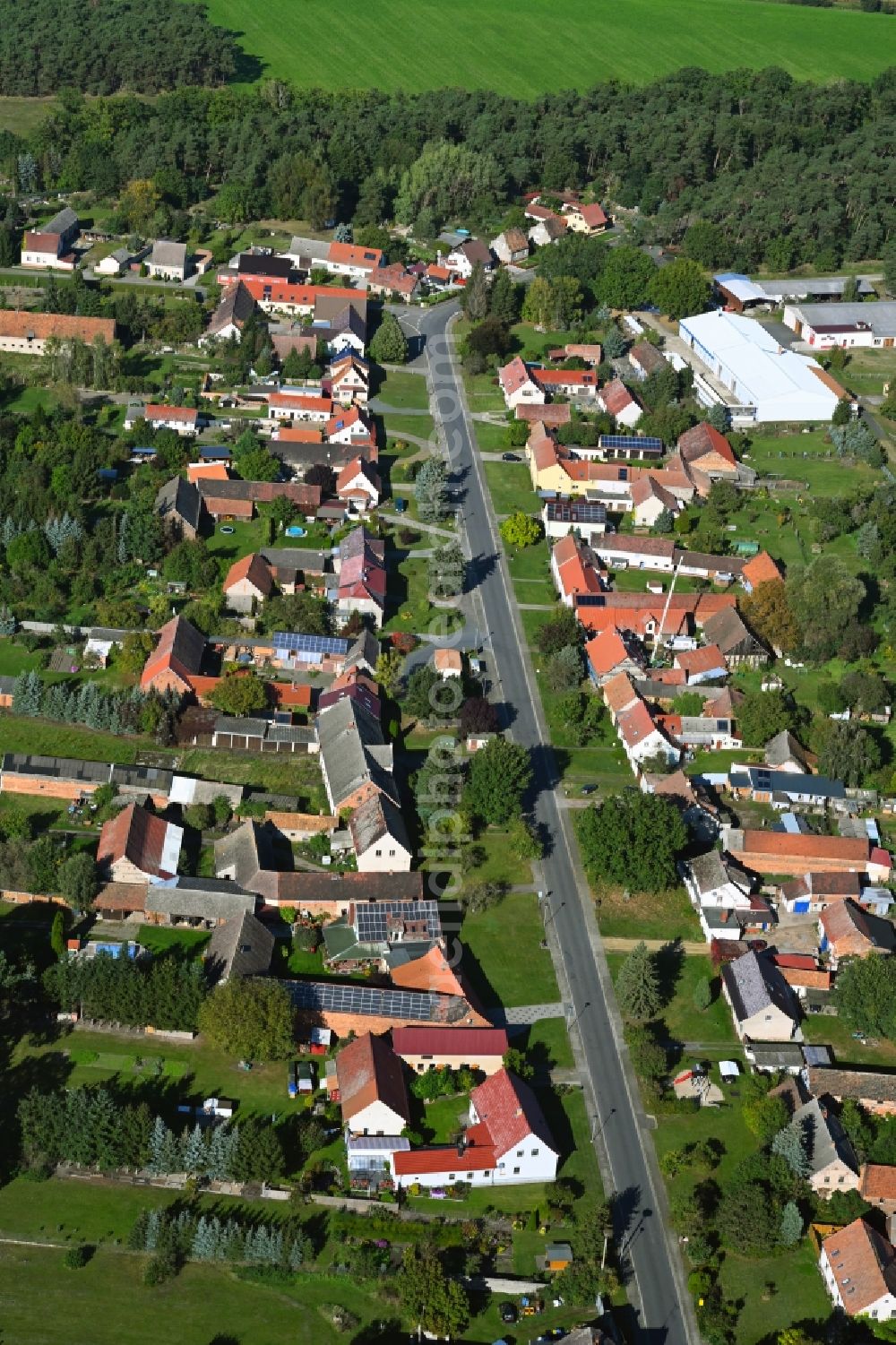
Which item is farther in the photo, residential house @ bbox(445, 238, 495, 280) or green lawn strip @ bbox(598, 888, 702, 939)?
residential house @ bbox(445, 238, 495, 280)

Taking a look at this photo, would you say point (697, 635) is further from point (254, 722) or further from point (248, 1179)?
point (248, 1179)

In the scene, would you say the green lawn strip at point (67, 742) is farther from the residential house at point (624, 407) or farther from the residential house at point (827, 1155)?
the residential house at point (624, 407)

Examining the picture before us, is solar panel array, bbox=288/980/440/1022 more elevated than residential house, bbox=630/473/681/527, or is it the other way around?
residential house, bbox=630/473/681/527

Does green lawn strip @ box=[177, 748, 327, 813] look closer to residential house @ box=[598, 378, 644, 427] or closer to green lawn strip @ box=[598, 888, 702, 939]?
green lawn strip @ box=[598, 888, 702, 939]

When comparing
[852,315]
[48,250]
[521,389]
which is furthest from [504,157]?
[521,389]

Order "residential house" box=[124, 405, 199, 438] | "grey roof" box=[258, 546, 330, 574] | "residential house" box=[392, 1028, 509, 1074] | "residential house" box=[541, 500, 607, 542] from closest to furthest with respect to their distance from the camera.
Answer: "residential house" box=[392, 1028, 509, 1074] → "grey roof" box=[258, 546, 330, 574] → "residential house" box=[541, 500, 607, 542] → "residential house" box=[124, 405, 199, 438]

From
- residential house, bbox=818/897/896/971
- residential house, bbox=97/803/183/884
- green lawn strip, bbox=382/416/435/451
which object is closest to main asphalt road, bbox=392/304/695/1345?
green lawn strip, bbox=382/416/435/451

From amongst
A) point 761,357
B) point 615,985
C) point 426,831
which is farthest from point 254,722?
point 761,357
